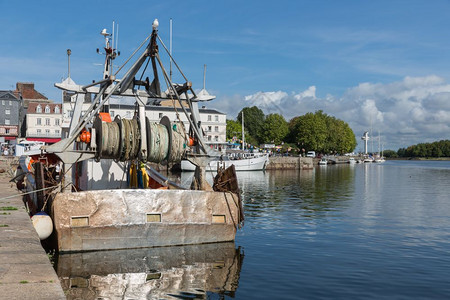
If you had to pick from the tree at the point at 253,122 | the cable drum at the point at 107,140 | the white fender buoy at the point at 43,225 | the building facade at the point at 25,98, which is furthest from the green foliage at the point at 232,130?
the white fender buoy at the point at 43,225

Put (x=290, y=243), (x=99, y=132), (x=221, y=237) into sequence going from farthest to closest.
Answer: (x=290, y=243) < (x=221, y=237) < (x=99, y=132)

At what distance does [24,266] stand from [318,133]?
432 ft

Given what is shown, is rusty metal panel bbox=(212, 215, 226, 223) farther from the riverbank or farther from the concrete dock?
the riverbank

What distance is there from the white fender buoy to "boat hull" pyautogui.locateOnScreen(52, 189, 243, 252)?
0.55 metres

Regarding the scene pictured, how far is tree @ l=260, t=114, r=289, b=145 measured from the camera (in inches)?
5404

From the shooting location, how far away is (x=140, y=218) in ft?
43.1

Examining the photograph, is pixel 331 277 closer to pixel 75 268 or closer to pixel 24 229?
pixel 75 268

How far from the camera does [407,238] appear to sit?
18.7m

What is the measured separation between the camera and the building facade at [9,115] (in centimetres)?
10150

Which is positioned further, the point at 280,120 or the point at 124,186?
the point at 280,120

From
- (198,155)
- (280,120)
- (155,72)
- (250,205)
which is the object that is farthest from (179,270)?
(280,120)

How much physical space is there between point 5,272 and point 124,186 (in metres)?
9.04

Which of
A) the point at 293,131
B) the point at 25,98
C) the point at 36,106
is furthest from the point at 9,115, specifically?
the point at 293,131

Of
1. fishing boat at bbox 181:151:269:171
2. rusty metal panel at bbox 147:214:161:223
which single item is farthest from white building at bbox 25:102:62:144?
rusty metal panel at bbox 147:214:161:223
